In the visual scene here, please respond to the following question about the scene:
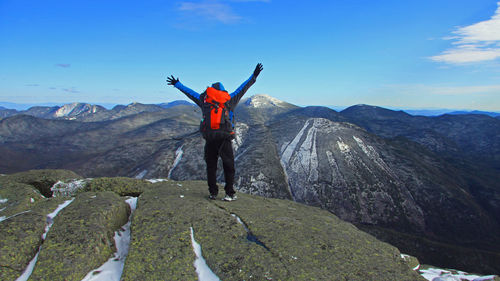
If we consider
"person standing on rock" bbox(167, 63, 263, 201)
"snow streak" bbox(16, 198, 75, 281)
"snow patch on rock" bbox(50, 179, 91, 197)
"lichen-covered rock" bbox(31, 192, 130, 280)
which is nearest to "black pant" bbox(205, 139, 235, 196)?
"person standing on rock" bbox(167, 63, 263, 201)

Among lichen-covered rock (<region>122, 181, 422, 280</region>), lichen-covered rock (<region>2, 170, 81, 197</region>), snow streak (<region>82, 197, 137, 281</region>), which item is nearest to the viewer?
snow streak (<region>82, 197, 137, 281</region>)

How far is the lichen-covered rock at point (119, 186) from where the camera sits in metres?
14.1

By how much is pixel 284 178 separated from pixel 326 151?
19202 millimetres

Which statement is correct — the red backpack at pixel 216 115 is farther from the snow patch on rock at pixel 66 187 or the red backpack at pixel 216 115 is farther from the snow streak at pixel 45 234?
the snow patch on rock at pixel 66 187

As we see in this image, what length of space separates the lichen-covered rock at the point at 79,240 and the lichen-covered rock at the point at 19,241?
0.36 m

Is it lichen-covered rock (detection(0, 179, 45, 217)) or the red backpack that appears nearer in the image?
lichen-covered rock (detection(0, 179, 45, 217))

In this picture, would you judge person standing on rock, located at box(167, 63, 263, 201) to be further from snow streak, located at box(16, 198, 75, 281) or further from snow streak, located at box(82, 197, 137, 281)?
snow streak, located at box(16, 198, 75, 281)

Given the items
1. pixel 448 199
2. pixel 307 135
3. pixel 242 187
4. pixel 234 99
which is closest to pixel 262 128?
pixel 307 135

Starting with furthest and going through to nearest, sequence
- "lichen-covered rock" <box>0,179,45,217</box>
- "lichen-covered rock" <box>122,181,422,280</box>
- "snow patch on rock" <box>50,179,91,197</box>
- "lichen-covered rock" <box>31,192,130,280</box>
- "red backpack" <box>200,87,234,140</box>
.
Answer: "snow patch on rock" <box>50,179,91,197</box>
"red backpack" <box>200,87,234,140</box>
"lichen-covered rock" <box>0,179,45,217</box>
"lichen-covered rock" <box>122,181,422,280</box>
"lichen-covered rock" <box>31,192,130,280</box>

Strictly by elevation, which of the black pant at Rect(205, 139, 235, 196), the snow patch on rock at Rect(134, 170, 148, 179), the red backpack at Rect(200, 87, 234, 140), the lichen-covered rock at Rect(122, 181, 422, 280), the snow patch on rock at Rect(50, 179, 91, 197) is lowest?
the snow patch on rock at Rect(134, 170, 148, 179)

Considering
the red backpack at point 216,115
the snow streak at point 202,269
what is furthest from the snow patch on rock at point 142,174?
the snow streak at point 202,269

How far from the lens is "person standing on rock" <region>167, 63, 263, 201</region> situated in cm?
1096

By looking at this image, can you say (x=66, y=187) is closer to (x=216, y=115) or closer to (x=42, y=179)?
(x=42, y=179)

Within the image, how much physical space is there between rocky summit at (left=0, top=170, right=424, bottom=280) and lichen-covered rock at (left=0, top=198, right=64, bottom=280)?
0.07 feet
